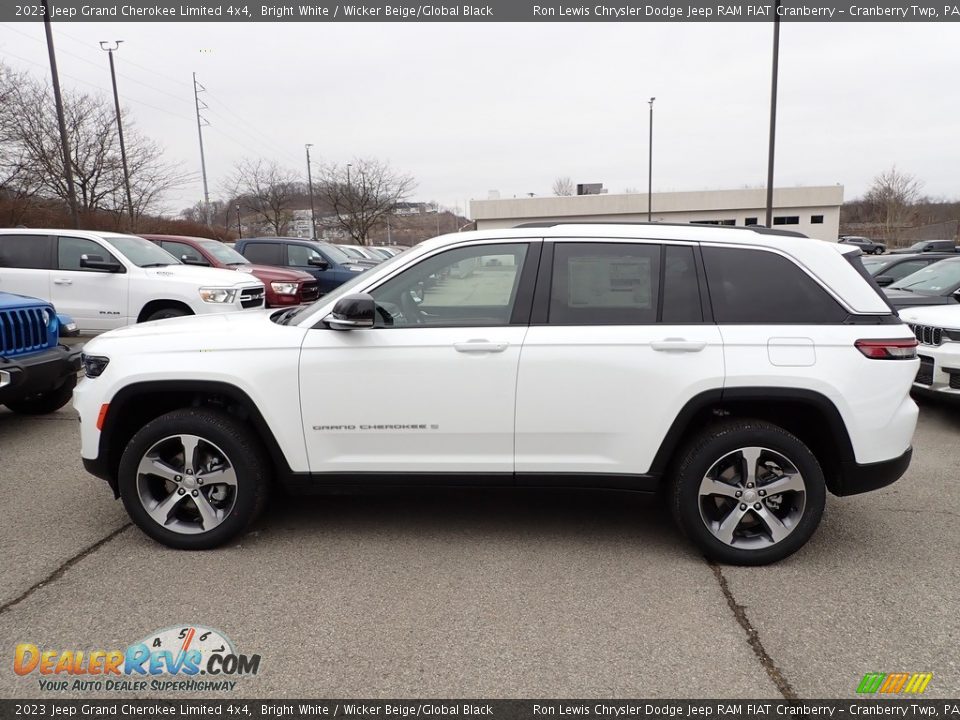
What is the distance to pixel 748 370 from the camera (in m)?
3.24

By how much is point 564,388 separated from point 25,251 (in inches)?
360

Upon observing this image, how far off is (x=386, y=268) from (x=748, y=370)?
1.97 meters

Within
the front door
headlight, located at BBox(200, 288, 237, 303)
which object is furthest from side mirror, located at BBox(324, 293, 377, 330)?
headlight, located at BBox(200, 288, 237, 303)

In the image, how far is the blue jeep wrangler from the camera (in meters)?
5.18

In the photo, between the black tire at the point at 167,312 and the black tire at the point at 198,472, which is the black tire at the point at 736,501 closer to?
the black tire at the point at 198,472

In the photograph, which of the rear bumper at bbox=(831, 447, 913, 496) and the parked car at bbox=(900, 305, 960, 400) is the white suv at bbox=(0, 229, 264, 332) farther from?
the parked car at bbox=(900, 305, 960, 400)

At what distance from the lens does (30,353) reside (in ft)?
18.3

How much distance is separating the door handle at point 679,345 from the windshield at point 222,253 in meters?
10.5

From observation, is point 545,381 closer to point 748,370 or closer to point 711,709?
point 748,370

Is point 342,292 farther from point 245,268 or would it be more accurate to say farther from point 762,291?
point 245,268

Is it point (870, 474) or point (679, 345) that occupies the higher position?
point (679, 345)

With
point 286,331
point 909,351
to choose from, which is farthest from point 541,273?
point 909,351

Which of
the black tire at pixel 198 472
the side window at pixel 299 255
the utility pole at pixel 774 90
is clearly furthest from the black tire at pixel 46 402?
the utility pole at pixel 774 90

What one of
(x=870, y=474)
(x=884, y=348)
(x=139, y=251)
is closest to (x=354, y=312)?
(x=884, y=348)
